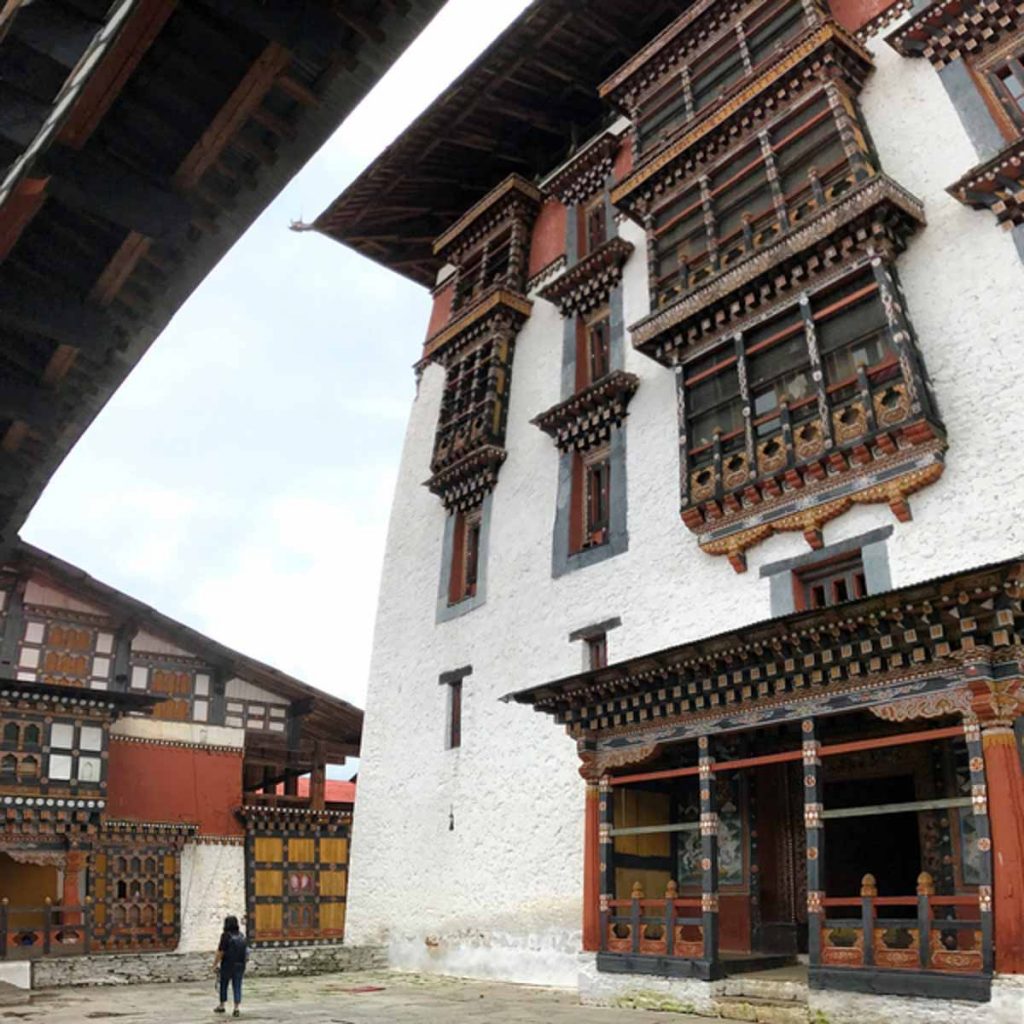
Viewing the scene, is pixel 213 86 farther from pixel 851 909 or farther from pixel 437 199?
pixel 437 199

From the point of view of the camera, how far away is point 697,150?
51.8 feet

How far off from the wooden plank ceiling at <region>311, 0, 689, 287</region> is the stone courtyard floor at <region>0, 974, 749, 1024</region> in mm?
16450

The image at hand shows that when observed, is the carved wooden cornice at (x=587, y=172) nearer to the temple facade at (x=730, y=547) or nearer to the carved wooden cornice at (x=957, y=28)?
the temple facade at (x=730, y=547)

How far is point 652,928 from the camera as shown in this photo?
11328 millimetres

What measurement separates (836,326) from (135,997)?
12951mm

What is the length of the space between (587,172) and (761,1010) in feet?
50.5

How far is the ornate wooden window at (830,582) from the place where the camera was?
12398mm

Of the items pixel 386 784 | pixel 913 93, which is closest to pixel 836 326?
pixel 913 93

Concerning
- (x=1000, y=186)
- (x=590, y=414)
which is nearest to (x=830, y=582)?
(x=1000, y=186)

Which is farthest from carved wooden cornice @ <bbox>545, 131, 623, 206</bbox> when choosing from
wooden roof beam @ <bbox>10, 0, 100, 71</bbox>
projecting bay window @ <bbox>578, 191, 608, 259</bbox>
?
wooden roof beam @ <bbox>10, 0, 100, 71</bbox>

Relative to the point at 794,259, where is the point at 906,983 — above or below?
below

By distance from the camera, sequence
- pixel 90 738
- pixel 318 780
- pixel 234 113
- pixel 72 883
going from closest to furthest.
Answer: pixel 234 113, pixel 72 883, pixel 90 738, pixel 318 780

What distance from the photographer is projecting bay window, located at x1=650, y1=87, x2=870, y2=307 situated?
44.9 ft

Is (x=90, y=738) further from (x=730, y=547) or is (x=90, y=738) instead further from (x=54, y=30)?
(x=54, y=30)
